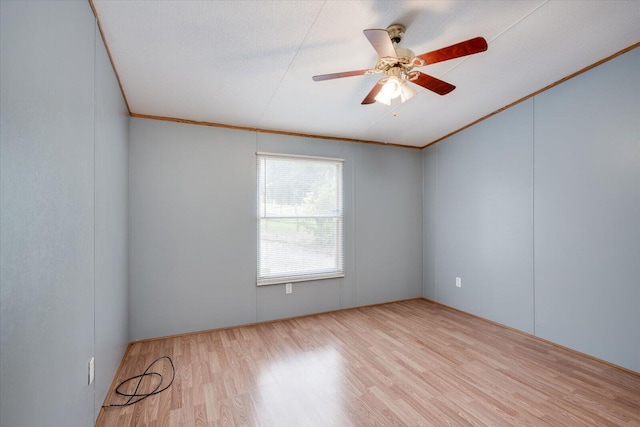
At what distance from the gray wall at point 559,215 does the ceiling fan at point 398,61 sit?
65.9 inches

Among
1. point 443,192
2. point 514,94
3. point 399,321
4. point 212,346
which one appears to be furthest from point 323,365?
point 514,94

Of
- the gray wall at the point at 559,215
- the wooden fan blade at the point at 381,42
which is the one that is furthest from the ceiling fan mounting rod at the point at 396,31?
the gray wall at the point at 559,215

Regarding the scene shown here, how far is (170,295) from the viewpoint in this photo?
319cm

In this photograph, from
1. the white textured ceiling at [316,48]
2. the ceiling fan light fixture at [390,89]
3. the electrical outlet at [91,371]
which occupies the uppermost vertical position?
the white textured ceiling at [316,48]

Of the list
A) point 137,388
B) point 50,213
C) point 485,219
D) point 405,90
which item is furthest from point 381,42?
point 137,388

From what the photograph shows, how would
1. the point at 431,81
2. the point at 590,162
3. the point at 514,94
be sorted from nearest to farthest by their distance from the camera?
the point at 431,81
the point at 590,162
the point at 514,94

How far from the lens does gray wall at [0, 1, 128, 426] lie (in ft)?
2.94

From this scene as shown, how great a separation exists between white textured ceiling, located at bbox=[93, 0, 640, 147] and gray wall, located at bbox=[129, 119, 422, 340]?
345 millimetres

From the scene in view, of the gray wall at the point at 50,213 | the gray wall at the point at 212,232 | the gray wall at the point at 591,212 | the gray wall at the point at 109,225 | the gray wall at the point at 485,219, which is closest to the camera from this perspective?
the gray wall at the point at 50,213

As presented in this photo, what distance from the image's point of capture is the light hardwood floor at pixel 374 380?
6.36 ft

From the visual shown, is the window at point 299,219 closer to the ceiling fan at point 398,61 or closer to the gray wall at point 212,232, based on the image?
the gray wall at point 212,232

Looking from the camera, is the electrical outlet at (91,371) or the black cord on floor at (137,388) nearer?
the electrical outlet at (91,371)

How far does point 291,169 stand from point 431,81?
6.80 feet

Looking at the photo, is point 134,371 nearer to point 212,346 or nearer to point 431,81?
point 212,346
